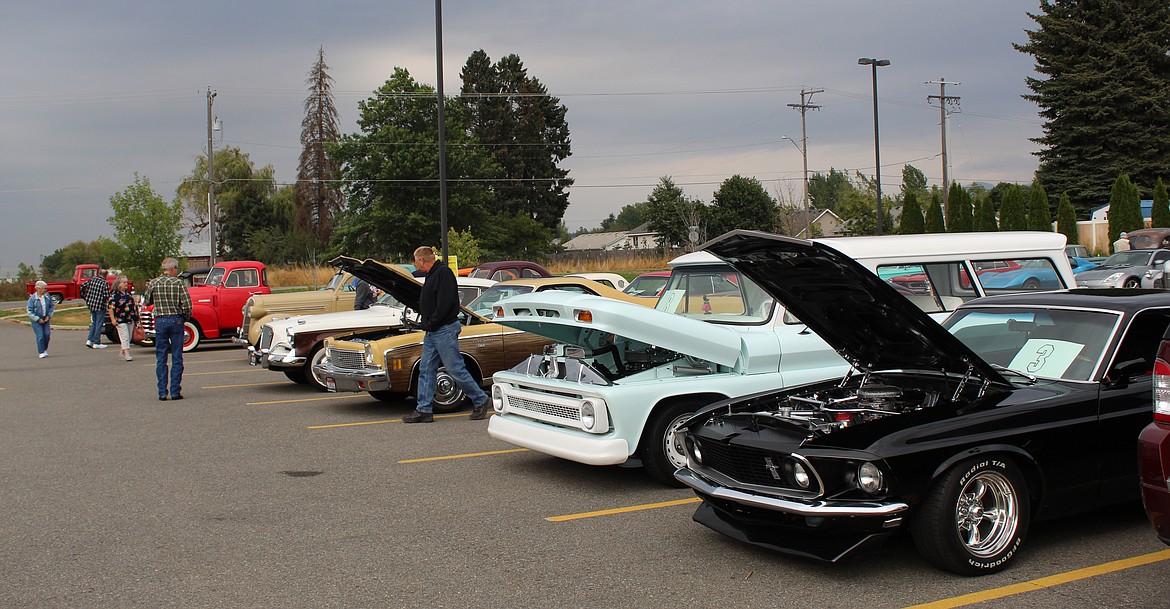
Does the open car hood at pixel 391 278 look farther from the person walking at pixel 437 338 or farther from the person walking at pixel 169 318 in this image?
the person walking at pixel 169 318

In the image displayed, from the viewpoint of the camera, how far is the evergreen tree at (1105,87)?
56.0 m

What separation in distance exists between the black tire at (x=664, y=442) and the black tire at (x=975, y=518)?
2.37 m

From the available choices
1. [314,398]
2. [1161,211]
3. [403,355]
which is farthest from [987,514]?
→ [1161,211]

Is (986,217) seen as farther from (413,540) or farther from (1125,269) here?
(413,540)

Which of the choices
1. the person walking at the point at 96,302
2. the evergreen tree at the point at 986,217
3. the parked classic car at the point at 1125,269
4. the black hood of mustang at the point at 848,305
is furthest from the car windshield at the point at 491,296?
the evergreen tree at the point at 986,217

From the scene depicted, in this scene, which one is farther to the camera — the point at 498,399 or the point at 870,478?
the point at 498,399

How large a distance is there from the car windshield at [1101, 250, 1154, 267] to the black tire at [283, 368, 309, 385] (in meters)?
25.0

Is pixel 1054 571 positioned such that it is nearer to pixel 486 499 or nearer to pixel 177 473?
pixel 486 499

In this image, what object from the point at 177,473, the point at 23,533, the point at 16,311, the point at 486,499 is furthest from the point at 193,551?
the point at 16,311

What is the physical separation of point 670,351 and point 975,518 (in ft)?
10.3

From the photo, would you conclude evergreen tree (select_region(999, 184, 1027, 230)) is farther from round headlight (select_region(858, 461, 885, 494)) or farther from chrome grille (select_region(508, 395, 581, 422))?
round headlight (select_region(858, 461, 885, 494))

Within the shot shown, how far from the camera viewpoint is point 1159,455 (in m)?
4.13

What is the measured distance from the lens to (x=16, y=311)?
47.4 meters

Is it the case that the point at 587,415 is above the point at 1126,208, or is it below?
below
